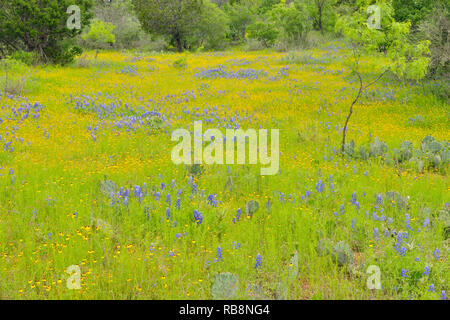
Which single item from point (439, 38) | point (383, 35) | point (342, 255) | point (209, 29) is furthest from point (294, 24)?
point (342, 255)

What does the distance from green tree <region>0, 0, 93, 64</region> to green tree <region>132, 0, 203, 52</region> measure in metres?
18.8

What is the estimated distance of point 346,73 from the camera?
20.9 meters

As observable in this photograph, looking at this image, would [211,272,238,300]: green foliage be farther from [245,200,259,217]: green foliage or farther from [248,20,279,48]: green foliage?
[248,20,279,48]: green foliage

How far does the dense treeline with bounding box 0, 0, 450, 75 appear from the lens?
1633cm

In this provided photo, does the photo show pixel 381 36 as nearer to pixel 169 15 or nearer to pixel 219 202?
pixel 219 202

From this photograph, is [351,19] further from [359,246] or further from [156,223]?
[156,223]

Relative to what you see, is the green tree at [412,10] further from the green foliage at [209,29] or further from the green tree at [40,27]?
the green foliage at [209,29]

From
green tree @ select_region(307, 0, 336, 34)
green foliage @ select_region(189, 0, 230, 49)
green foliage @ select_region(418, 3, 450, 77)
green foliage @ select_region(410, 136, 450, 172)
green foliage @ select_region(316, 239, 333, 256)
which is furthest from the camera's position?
green tree @ select_region(307, 0, 336, 34)

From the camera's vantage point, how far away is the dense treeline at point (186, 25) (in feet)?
53.6

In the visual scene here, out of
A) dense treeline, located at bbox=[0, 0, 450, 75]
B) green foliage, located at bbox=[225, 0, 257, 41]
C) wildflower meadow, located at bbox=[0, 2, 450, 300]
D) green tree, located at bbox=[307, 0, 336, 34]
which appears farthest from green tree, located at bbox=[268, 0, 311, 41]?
wildflower meadow, located at bbox=[0, 2, 450, 300]

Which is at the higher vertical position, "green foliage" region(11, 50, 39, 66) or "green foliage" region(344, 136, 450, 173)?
"green foliage" region(11, 50, 39, 66)
